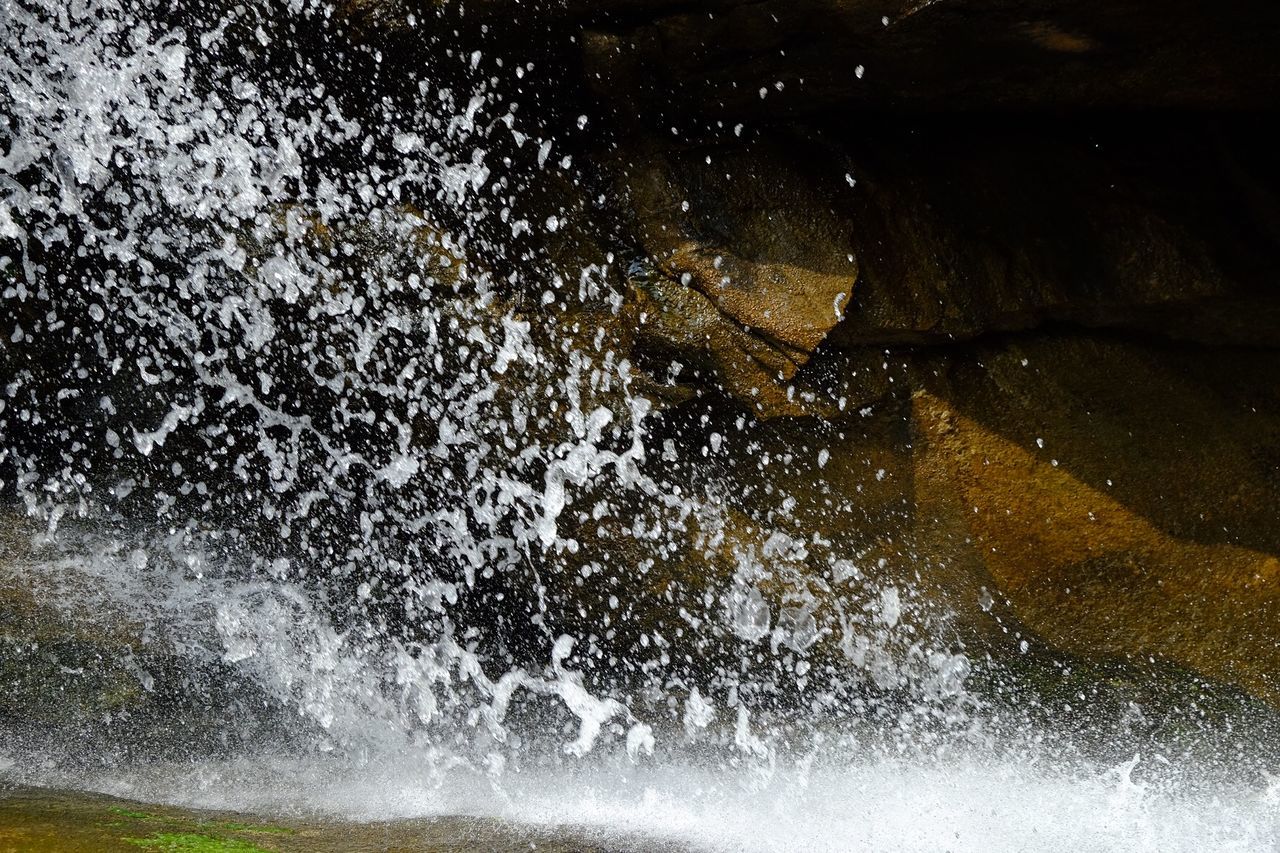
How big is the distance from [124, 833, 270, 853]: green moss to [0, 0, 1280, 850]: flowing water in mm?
800

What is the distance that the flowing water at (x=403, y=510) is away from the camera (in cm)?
336

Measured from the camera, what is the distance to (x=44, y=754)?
333 centimetres

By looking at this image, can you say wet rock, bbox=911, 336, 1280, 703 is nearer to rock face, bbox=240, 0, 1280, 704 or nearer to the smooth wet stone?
rock face, bbox=240, 0, 1280, 704

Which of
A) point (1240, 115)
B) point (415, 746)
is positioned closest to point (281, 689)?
point (415, 746)

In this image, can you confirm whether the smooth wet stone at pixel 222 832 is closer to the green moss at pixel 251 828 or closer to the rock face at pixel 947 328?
the green moss at pixel 251 828

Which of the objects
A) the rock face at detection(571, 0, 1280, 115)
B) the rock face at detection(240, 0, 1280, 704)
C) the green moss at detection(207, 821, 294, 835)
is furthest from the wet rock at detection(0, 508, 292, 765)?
the rock face at detection(571, 0, 1280, 115)

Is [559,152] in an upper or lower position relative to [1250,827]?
upper

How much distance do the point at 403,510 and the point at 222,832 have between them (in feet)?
5.20

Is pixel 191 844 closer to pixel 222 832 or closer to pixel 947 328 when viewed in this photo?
pixel 222 832

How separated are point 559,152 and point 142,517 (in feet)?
7.33

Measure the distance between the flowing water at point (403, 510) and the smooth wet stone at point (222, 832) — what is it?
16.0 inches

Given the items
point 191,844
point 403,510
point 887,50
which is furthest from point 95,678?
point 887,50

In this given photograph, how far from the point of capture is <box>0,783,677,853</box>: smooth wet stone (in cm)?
214

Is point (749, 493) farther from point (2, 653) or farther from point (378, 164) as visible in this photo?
point (2, 653)
